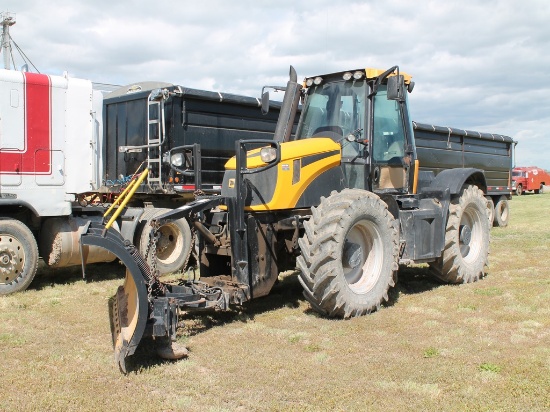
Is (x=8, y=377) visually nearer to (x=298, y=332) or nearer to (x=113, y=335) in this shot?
(x=113, y=335)

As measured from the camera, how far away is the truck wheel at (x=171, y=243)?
902 cm

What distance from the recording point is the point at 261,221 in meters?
6.13

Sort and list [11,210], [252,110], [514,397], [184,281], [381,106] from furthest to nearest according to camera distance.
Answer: [252,110] → [11,210] → [381,106] → [184,281] → [514,397]

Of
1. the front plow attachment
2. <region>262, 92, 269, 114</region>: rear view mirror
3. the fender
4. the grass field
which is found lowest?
the grass field

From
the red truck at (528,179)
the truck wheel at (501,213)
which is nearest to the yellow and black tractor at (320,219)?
the truck wheel at (501,213)

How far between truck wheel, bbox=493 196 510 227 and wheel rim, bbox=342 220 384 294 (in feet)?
40.9

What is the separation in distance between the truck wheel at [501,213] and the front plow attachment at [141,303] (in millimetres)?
14157

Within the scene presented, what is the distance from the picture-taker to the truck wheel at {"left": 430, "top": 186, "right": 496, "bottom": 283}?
7.69m

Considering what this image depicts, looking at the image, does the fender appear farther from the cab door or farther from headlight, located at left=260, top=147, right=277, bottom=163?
headlight, located at left=260, top=147, right=277, bottom=163

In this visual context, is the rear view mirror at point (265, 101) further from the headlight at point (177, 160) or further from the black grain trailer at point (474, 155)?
the black grain trailer at point (474, 155)

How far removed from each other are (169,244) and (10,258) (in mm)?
2383

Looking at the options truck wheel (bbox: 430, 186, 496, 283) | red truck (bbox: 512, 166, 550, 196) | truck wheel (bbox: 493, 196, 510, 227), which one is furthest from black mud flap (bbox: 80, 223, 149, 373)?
red truck (bbox: 512, 166, 550, 196)

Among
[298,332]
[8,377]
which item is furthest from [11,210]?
[298,332]

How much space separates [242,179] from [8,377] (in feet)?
9.05
